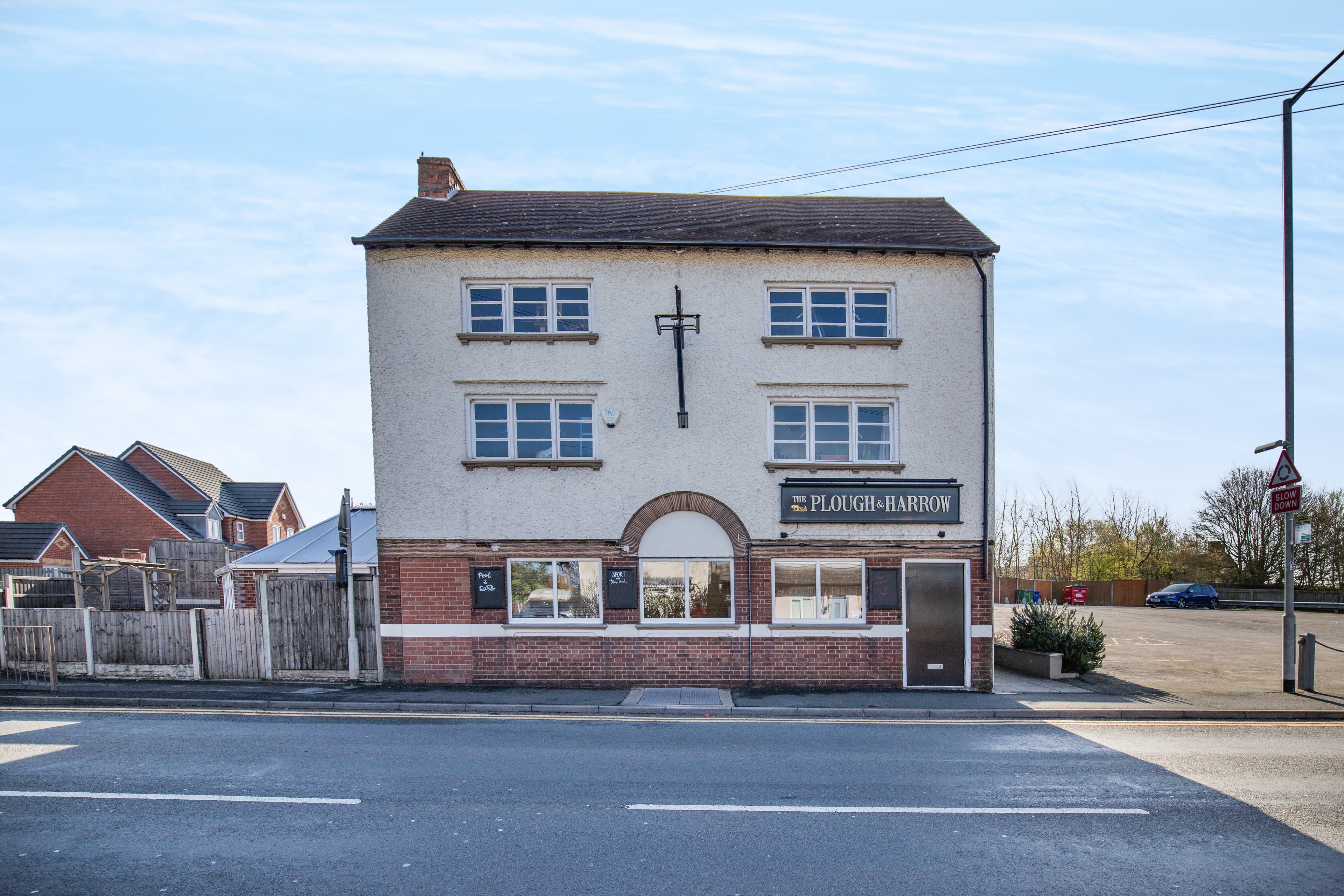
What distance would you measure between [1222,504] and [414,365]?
5395 centimetres

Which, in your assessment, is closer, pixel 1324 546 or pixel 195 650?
pixel 195 650

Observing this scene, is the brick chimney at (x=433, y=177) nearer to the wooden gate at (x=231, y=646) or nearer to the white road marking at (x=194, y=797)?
the wooden gate at (x=231, y=646)

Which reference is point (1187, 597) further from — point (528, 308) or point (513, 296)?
point (513, 296)

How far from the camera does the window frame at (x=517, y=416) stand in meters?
13.5

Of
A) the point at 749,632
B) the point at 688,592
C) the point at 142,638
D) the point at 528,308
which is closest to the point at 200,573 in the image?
the point at 142,638

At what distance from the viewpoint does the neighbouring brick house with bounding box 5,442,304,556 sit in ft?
136

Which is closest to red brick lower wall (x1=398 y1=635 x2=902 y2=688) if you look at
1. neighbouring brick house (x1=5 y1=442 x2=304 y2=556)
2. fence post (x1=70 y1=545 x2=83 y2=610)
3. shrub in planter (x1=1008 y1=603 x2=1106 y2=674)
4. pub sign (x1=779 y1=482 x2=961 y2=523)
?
pub sign (x1=779 y1=482 x2=961 y2=523)

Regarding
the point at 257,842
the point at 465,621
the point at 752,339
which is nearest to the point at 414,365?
the point at 465,621

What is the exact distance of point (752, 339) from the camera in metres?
13.7

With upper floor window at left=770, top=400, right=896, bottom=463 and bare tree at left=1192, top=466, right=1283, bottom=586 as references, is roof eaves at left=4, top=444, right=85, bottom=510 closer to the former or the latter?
upper floor window at left=770, top=400, right=896, bottom=463

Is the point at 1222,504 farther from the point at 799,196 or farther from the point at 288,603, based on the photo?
the point at 288,603

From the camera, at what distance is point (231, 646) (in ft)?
44.5

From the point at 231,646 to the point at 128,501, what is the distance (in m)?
36.3

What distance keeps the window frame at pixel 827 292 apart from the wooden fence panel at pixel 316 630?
9.27 meters
